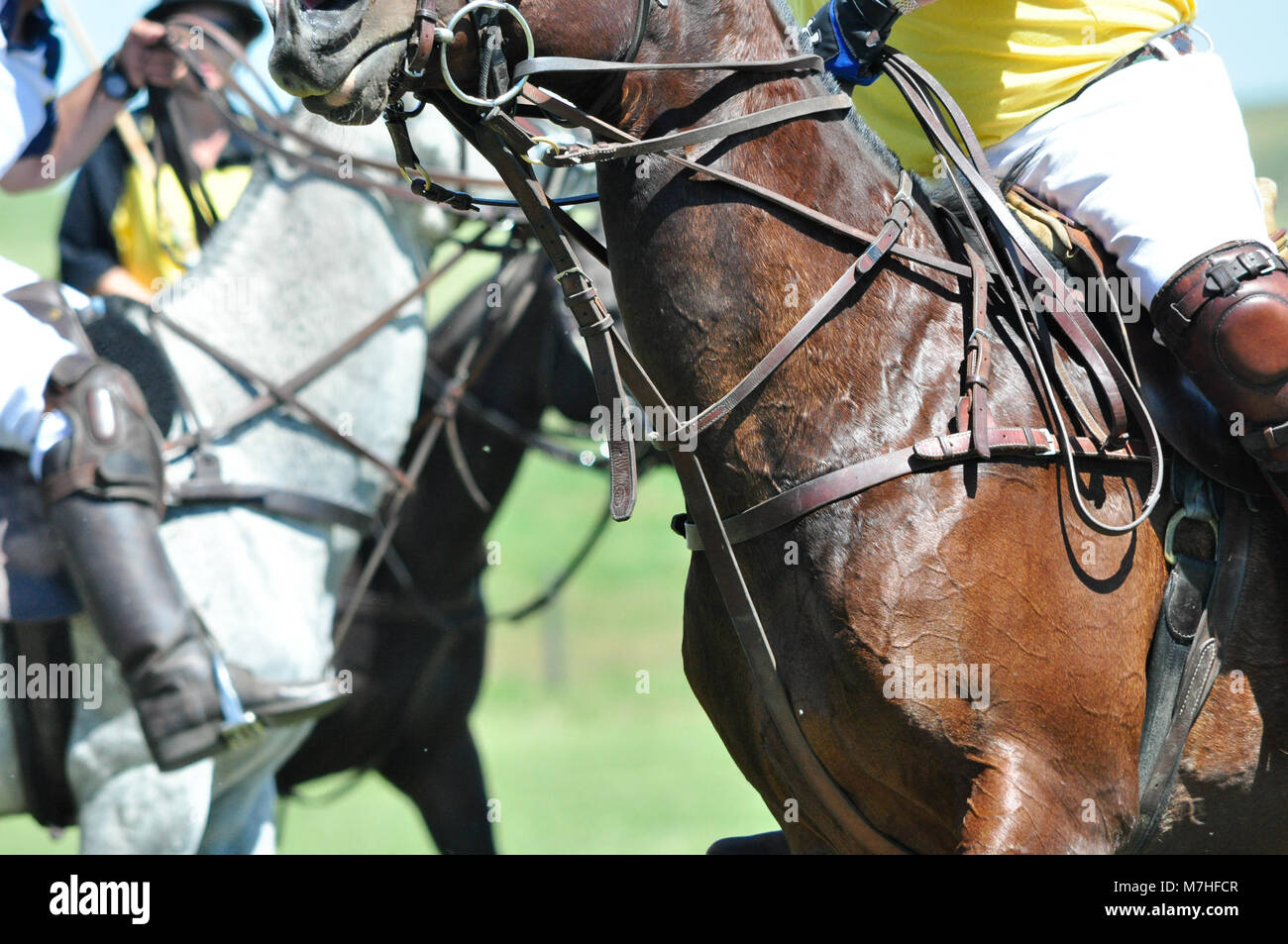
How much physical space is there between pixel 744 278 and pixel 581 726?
405 inches

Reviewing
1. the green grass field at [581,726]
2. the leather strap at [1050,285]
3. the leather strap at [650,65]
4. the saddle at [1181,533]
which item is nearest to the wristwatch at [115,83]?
the green grass field at [581,726]

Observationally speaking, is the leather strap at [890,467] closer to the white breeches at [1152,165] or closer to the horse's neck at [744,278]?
the horse's neck at [744,278]

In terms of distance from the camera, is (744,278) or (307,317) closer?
(744,278)

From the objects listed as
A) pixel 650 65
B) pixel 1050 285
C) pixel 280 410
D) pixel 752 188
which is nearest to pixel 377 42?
pixel 650 65

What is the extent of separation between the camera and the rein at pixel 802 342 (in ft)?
8.07

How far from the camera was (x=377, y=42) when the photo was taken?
2.22 m

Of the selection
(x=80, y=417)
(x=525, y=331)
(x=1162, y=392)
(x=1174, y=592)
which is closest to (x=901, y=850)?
(x=1174, y=592)

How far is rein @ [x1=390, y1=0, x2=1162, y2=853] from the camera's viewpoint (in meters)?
2.46

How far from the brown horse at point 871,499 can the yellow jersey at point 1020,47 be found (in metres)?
0.50

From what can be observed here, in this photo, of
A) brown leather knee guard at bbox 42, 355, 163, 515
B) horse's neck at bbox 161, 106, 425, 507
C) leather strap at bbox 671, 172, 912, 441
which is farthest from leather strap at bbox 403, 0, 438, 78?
horse's neck at bbox 161, 106, 425, 507

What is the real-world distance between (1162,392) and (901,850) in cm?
107

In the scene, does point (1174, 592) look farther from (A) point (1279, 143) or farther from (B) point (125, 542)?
(A) point (1279, 143)

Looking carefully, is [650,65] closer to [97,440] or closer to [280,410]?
[97,440]

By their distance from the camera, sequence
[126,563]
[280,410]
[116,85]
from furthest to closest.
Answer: [116,85], [280,410], [126,563]
